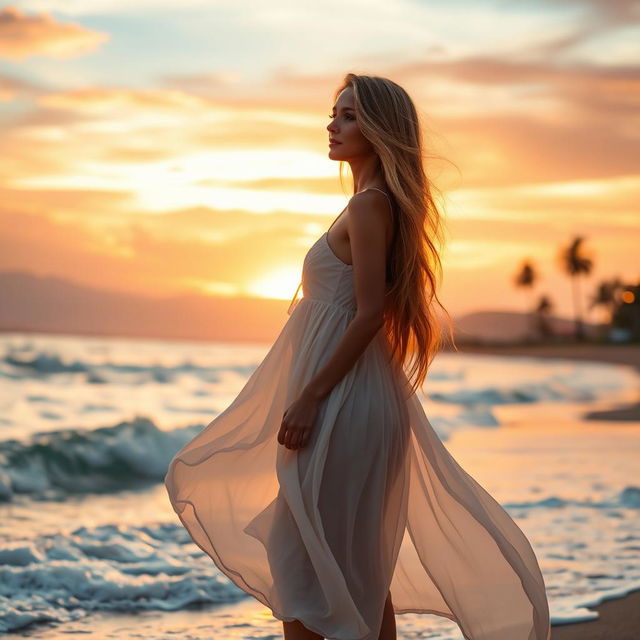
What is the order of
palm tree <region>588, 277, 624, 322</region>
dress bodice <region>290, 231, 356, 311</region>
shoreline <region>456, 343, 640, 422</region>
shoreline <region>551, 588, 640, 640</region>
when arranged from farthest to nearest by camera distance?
palm tree <region>588, 277, 624, 322</region> < shoreline <region>456, 343, 640, 422</region> < shoreline <region>551, 588, 640, 640</region> < dress bodice <region>290, 231, 356, 311</region>

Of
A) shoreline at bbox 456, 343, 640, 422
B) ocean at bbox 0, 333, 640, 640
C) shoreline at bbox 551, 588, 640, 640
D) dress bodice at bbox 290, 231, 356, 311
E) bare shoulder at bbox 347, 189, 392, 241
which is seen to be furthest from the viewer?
shoreline at bbox 456, 343, 640, 422

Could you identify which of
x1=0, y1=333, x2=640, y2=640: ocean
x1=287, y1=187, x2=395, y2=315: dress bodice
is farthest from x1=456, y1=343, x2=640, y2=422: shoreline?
x1=287, y1=187, x2=395, y2=315: dress bodice

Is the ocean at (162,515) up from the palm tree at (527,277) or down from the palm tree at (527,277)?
down

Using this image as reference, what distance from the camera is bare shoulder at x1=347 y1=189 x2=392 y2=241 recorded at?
3.07 meters

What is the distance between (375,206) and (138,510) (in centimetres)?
575

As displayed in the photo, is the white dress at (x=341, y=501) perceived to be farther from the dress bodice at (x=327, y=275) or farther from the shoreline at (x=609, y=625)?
the shoreline at (x=609, y=625)

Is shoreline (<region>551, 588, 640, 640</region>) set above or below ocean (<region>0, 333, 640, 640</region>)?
above

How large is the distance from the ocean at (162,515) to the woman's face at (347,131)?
2.56 m

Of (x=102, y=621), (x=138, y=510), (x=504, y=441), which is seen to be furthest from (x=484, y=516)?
(x=504, y=441)

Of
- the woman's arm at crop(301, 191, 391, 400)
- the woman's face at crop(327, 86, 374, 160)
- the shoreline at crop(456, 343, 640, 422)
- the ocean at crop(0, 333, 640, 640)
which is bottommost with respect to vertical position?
the shoreline at crop(456, 343, 640, 422)

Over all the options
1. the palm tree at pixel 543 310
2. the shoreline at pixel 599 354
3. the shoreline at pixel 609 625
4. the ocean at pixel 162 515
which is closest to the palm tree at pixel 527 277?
the palm tree at pixel 543 310

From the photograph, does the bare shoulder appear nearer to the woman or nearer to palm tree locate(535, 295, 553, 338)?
the woman

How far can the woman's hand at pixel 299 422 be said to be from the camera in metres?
3.09

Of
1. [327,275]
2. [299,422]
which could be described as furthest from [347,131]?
[299,422]
